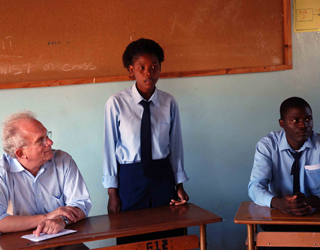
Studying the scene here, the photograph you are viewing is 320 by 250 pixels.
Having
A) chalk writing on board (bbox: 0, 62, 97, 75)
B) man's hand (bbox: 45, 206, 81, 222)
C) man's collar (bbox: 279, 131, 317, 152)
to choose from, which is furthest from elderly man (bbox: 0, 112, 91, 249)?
man's collar (bbox: 279, 131, 317, 152)

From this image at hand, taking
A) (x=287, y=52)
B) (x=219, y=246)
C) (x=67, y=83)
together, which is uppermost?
(x=287, y=52)

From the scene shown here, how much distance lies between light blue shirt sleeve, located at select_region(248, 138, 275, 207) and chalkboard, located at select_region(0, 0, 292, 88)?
35.5 inches

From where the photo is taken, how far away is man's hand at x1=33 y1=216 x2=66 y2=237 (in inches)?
68.9

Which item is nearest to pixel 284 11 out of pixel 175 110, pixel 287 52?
pixel 287 52

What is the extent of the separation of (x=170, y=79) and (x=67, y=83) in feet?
2.91

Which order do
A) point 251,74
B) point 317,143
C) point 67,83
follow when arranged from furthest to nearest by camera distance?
1. point 251,74
2. point 67,83
3. point 317,143

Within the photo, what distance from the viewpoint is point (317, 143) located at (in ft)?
7.80

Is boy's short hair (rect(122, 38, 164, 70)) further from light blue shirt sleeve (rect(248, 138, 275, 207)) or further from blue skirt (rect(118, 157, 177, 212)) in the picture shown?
light blue shirt sleeve (rect(248, 138, 275, 207))

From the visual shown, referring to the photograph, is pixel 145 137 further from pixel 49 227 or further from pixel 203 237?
pixel 49 227

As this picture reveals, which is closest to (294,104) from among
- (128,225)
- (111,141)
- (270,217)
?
(270,217)

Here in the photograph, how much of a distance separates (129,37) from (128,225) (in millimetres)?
1694

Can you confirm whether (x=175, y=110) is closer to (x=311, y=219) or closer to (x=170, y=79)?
(x=170, y=79)

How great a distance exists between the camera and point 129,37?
2.94m

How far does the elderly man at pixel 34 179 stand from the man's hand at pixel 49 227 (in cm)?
6
